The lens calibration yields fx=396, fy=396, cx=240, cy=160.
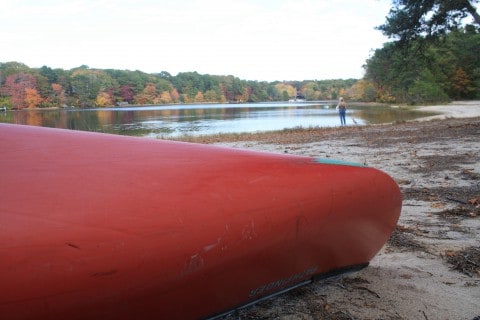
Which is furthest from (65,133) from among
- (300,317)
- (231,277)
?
(300,317)

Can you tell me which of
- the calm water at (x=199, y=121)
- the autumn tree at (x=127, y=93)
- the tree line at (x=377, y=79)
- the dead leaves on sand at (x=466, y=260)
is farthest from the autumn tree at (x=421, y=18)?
the autumn tree at (x=127, y=93)

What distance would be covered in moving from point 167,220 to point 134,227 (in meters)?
0.12

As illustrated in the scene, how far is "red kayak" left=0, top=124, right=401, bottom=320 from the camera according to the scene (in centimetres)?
130

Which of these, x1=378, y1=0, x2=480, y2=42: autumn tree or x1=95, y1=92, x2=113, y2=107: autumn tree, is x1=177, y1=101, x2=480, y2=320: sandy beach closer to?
x1=378, y1=0, x2=480, y2=42: autumn tree

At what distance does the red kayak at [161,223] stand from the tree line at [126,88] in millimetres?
75505

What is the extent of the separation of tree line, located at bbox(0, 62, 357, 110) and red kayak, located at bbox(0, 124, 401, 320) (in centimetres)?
7551

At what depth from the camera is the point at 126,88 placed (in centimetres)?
8744

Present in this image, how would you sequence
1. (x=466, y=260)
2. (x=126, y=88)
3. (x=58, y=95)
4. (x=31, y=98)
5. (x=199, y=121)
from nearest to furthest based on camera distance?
1. (x=466, y=260)
2. (x=199, y=121)
3. (x=31, y=98)
4. (x=58, y=95)
5. (x=126, y=88)

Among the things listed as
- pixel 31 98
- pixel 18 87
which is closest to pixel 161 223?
pixel 31 98

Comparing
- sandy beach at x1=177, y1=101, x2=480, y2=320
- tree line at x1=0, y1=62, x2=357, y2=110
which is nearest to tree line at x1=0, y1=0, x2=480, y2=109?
tree line at x1=0, y1=62, x2=357, y2=110

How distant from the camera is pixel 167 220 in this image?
4.89ft

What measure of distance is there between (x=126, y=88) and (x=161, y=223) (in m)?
90.9

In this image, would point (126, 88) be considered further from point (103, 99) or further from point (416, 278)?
point (416, 278)

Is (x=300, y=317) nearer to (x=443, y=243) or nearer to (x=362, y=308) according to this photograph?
(x=362, y=308)
